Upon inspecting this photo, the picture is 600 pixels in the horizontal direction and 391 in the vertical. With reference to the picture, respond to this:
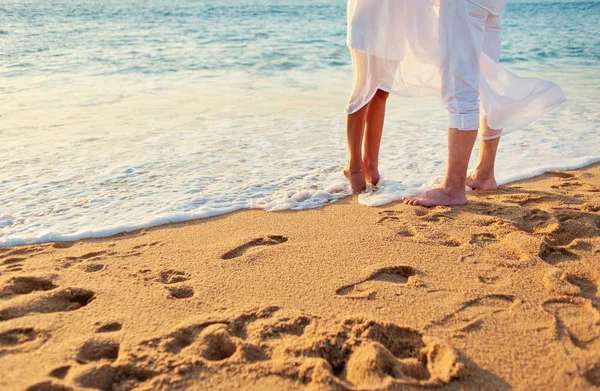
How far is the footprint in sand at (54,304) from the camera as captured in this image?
6.10 feet

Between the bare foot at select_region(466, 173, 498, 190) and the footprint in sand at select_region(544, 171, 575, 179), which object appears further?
the footprint in sand at select_region(544, 171, 575, 179)

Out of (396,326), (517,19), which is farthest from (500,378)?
(517,19)

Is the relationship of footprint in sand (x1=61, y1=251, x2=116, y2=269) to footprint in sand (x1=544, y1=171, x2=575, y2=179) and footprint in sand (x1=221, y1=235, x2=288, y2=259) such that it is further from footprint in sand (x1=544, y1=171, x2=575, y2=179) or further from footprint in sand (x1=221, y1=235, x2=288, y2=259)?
footprint in sand (x1=544, y1=171, x2=575, y2=179)

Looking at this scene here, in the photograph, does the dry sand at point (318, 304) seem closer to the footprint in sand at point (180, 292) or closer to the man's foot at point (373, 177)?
the footprint in sand at point (180, 292)

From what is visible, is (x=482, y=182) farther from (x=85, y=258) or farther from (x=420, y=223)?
(x=85, y=258)

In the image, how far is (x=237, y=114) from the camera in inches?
204

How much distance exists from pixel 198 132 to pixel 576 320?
3.38 m

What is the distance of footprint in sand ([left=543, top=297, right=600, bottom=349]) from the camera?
1668 mm

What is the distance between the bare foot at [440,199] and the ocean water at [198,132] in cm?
19

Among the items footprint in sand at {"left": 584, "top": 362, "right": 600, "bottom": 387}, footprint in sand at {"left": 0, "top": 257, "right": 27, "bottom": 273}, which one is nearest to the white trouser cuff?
footprint in sand at {"left": 584, "top": 362, "right": 600, "bottom": 387}

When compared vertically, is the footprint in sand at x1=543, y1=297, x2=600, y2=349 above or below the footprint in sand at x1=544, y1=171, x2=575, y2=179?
above

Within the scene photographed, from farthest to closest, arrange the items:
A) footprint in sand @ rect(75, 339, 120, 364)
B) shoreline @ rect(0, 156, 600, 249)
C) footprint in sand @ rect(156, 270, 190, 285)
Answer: shoreline @ rect(0, 156, 600, 249)
footprint in sand @ rect(156, 270, 190, 285)
footprint in sand @ rect(75, 339, 120, 364)

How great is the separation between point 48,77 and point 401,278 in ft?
20.1

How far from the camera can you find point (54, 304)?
76.4 inches
